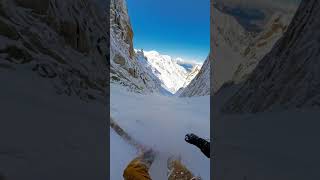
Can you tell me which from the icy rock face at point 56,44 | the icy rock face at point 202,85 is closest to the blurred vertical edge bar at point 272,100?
the icy rock face at point 56,44

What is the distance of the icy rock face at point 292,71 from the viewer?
9.16 feet

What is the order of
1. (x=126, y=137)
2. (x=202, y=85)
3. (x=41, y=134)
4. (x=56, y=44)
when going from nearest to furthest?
(x=41, y=134), (x=56, y=44), (x=126, y=137), (x=202, y=85)

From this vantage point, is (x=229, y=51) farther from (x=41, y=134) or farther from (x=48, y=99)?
(x=41, y=134)

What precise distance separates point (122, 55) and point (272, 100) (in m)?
17.6

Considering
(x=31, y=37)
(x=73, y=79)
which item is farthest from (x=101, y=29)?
(x=31, y=37)

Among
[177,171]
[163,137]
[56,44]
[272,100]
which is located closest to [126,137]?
[163,137]

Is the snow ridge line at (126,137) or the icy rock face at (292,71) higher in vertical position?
the icy rock face at (292,71)

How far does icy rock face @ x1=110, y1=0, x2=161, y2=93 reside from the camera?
1730 centimetres

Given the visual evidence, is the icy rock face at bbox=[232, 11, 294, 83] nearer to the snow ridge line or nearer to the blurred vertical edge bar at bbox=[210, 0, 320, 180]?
the blurred vertical edge bar at bbox=[210, 0, 320, 180]

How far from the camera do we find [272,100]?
3377mm

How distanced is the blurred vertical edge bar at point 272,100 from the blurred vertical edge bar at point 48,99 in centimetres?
179

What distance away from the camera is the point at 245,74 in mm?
4684

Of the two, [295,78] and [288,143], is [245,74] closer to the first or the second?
[295,78]

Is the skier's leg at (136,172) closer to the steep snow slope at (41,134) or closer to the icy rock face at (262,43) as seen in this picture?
the steep snow slope at (41,134)
